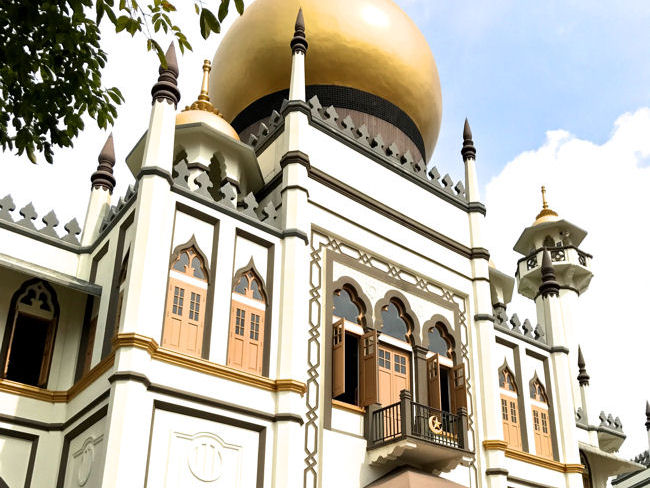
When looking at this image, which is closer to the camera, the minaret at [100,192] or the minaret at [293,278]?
the minaret at [293,278]

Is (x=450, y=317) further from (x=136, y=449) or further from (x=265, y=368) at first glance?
(x=136, y=449)

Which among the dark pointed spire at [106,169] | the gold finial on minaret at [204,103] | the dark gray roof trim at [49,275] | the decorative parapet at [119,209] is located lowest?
the dark gray roof trim at [49,275]

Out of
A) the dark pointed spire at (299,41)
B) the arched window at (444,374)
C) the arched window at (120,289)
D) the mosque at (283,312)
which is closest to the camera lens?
the mosque at (283,312)

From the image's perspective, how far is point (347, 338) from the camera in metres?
12.2

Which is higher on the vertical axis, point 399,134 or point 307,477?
point 399,134

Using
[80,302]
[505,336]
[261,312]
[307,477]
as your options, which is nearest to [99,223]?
[80,302]

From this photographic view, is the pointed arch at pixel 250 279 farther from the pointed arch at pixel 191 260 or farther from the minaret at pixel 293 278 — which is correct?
the pointed arch at pixel 191 260

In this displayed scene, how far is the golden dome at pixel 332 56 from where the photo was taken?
15609 mm

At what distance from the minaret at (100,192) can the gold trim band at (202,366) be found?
3885mm

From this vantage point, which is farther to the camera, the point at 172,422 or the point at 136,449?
the point at 172,422

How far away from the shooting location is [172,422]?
9477mm

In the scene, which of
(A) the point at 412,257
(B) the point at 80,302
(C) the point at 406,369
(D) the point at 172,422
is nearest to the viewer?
(D) the point at 172,422

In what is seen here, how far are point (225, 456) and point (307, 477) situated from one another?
1.31 metres

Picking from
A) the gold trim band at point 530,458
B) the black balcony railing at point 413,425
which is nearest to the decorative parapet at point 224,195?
the black balcony railing at point 413,425
